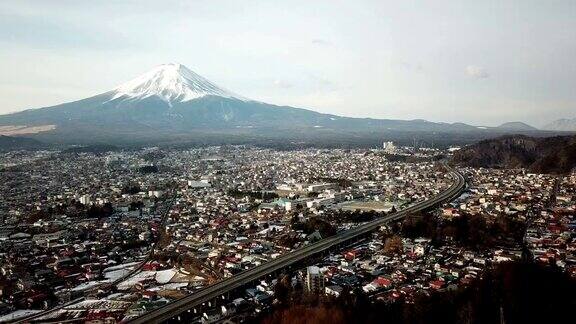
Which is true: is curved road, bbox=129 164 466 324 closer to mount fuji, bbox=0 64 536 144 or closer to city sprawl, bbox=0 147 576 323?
city sprawl, bbox=0 147 576 323

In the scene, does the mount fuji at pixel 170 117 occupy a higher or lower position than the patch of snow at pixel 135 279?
higher

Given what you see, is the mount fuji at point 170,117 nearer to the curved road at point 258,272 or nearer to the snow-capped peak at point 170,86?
the snow-capped peak at point 170,86

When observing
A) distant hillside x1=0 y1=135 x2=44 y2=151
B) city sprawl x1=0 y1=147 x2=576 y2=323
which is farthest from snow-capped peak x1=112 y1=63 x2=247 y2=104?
city sprawl x1=0 y1=147 x2=576 y2=323

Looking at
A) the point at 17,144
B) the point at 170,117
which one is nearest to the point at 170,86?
the point at 170,117

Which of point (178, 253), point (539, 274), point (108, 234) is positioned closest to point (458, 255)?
point (539, 274)

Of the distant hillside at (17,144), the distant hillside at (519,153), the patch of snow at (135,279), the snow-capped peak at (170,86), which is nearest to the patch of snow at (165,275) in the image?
the patch of snow at (135,279)

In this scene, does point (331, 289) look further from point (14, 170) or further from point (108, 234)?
point (14, 170)
